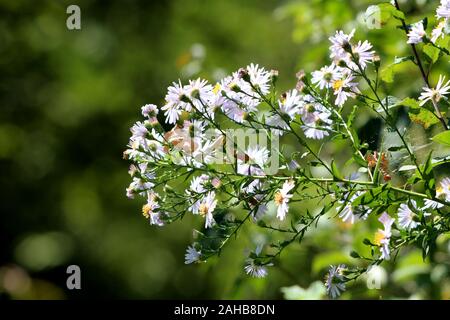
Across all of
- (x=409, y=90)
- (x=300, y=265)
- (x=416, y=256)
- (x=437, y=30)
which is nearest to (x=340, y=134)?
(x=437, y=30)

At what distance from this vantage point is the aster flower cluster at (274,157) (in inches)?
49.1

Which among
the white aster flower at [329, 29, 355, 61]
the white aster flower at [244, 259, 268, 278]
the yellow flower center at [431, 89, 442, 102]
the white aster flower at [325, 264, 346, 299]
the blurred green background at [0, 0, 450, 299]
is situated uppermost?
the blurred green background at [0, 0, 450, 299]

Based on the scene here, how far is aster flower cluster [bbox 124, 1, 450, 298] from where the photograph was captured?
125cm

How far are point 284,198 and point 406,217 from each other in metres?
0.20

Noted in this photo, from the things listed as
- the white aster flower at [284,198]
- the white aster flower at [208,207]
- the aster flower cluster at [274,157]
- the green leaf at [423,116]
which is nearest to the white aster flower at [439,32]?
the aster flower cluster at [274,157]

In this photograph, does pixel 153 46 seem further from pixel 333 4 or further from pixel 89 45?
pixel 333 4

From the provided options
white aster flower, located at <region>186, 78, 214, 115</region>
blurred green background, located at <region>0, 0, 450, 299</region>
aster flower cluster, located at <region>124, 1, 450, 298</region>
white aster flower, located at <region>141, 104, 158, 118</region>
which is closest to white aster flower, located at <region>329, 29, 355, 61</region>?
aster flower cluster, located at <region>124, 1, 450, 298</region>

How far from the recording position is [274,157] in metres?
1.29

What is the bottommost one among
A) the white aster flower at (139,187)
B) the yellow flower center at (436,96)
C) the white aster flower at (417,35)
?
the white aster flower at (139,187)

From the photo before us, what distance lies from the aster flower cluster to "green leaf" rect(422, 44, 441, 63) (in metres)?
0.06

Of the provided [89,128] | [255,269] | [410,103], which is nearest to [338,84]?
[410,103]

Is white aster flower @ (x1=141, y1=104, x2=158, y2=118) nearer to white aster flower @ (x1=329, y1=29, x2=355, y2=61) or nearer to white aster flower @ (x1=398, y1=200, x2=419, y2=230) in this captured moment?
white aster flower @ (x1=329, y1=29, x2=355, y2=61)

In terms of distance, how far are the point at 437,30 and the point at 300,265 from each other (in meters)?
1.63

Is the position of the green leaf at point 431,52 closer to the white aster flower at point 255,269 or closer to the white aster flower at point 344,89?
the white aster flower at point 344,89
